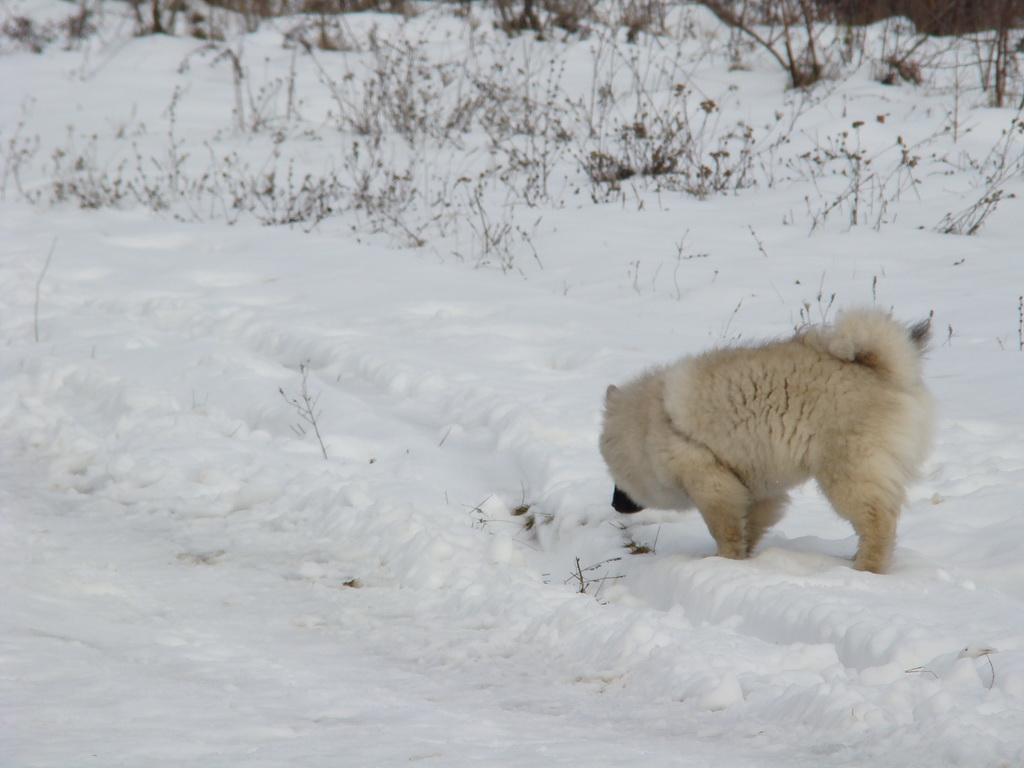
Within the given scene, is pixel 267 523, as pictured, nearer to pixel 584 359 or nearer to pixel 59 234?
pixel 584 359

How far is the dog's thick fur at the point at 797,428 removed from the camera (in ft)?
12.6

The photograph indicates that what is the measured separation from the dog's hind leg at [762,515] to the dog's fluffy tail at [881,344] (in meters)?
0.85

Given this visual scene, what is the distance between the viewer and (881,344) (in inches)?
151

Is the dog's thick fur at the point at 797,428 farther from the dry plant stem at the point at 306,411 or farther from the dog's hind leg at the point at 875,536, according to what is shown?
the dry plant stem at the point at 306,411

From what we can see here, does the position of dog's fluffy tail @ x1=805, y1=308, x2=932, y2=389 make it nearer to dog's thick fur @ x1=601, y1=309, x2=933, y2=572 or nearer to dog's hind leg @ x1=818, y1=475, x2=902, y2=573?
dog's thick fur @ x1=601, y1=309, x2=933, y2=572

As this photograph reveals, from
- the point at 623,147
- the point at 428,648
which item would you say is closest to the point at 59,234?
the point at 623,147

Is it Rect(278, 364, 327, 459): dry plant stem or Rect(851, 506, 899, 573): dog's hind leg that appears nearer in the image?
Rect(851, 506, 899, 573): dog's hind leg

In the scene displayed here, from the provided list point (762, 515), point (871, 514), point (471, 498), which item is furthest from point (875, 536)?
point (471, 498)

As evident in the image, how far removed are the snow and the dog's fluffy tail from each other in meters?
0.82

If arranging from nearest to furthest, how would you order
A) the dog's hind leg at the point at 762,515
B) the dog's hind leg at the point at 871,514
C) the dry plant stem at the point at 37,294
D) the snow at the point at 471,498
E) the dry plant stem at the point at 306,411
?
the snow at the point at 471,498 → the dog's hind leg at the point at 871,514 → the dog's hind leg at the point at 762,515 → the dry plant stem at the point at 306,411 → the dry plant stem at the point at 37,294

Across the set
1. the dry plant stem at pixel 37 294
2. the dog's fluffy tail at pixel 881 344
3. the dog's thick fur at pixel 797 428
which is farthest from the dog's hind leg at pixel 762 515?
the dry plant stem at pixel 37 294

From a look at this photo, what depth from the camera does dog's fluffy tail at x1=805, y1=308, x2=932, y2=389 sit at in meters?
3.83

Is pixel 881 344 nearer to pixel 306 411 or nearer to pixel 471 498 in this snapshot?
pixel 471 498

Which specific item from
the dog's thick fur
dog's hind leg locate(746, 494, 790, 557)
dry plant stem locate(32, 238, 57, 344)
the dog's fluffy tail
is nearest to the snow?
dry plant stem locate(32, 238, 57, 344)
